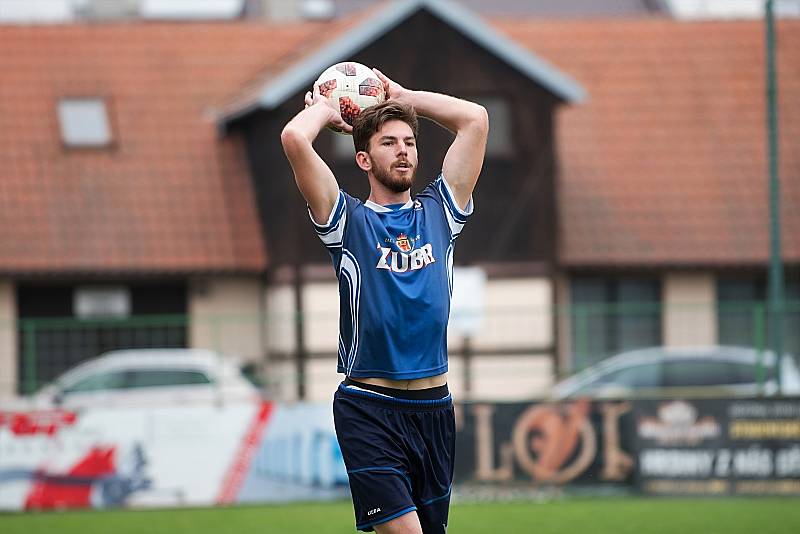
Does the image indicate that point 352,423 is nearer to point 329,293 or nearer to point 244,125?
point 329,293

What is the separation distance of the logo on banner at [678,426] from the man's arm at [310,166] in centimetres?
1017

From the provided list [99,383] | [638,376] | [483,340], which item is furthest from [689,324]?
[99,383]

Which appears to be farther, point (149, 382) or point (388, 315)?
point (149, 382)

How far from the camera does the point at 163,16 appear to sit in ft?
104

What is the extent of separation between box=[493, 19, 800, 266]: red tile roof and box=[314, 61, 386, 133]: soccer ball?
16975 millimetres

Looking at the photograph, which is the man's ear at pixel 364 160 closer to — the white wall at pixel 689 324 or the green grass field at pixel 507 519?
the green grass field at pixel 507 519

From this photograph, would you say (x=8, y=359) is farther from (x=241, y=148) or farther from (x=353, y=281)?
(x=353, y=281)

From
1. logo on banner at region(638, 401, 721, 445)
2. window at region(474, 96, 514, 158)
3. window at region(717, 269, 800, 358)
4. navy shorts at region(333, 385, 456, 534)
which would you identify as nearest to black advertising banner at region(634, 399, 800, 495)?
logo on banner at region(638, 401, 721, 445)

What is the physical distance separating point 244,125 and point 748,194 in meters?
→ 7.98

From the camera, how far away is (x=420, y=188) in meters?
23.3

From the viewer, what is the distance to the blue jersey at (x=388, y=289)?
6758 millimetres

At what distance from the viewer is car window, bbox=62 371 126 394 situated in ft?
56.4

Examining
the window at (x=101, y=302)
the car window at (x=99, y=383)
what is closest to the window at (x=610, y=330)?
the car window at (x=99, y=383)

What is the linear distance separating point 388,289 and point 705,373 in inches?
496
